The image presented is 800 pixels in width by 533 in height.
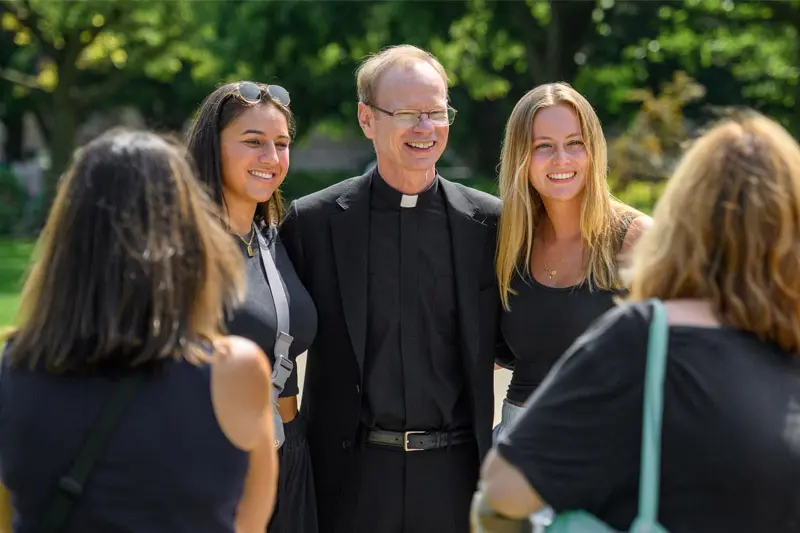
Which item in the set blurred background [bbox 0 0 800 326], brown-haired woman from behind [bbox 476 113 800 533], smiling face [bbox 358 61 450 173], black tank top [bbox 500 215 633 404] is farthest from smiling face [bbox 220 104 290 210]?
blurred background [bbox 0 0 800 326]

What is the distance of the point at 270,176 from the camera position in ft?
13.8

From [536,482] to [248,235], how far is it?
221cm

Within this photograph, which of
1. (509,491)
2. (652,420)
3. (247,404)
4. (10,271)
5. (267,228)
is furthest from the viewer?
(10,271)

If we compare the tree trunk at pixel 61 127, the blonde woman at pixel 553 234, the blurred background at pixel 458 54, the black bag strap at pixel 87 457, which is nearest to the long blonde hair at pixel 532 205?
the blonde woman at pixel 553 234

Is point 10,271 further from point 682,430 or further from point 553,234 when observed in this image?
point 682,430

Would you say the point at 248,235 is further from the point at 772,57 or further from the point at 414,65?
the point at 772,57

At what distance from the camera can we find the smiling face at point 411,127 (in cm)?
428

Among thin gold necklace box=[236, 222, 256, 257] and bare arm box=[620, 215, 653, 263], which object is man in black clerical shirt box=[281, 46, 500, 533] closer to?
thin gold necklace box=[236, 222, 256, 257]

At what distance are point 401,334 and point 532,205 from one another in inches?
31.0

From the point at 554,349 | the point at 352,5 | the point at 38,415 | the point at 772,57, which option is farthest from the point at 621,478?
the point at 772,57

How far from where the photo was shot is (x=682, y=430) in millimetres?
2127

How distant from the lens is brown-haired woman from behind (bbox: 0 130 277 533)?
224 cm

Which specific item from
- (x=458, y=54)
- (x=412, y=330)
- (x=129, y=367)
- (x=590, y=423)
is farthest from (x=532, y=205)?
(x=458, y=54)

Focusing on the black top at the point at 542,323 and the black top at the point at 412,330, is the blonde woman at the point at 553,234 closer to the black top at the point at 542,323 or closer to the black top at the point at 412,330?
the black top at the point at 542,323
